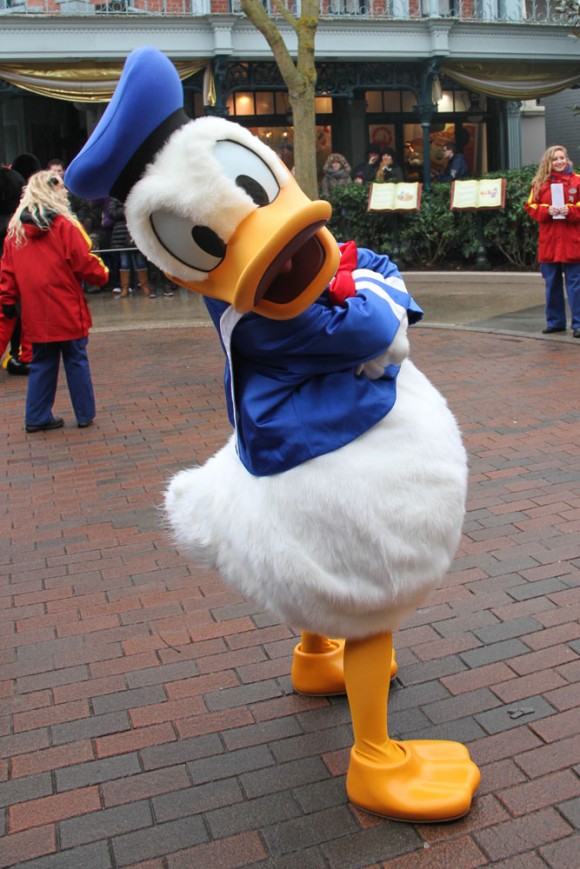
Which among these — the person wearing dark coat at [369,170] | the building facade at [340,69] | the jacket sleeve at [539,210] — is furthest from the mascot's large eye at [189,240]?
the person wearing dark coat at [369,170]

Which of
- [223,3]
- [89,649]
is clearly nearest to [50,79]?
[223,3]

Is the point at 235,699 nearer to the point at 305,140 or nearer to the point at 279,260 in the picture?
the point at 279,260

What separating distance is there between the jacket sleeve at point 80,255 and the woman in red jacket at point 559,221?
4.54m

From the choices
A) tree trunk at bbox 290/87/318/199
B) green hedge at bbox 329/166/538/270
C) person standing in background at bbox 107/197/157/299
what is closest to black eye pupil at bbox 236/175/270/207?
tree trunk at bbox 290/87/318/199

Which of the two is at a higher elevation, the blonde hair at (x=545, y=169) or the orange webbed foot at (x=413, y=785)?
the blonde hair at (x=545, y=169)

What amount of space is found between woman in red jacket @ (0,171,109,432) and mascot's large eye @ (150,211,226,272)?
4.74 m

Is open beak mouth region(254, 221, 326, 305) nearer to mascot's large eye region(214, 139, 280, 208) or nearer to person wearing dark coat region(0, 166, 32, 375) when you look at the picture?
mascot's large eye region(214, 139, 280, 208)

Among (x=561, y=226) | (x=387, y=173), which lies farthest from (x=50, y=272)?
(x=387, y=173)

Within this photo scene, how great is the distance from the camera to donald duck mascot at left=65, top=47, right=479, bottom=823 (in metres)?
2.38

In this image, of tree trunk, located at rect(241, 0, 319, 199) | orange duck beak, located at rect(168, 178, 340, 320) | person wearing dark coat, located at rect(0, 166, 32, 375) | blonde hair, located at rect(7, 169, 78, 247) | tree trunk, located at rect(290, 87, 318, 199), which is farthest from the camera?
tree trunk, located at rect(290, 87, 318, 199)

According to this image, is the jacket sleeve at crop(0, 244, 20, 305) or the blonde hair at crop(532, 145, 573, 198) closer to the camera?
the jacket sleeve at crop(0, 244, 20, 305)

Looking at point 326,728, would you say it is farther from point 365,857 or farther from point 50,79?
point 50,79

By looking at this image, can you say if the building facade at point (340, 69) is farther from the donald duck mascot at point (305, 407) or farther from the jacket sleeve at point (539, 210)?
the donald duck mascot at point (305, 407)

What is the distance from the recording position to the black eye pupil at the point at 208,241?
2393mm
